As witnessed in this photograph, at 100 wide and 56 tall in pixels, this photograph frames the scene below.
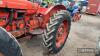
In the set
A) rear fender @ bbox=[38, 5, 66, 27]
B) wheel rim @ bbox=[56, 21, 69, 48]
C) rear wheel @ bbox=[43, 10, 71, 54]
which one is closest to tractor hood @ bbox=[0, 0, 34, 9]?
rear fender @ bbox=[38, 5, 66, 27]

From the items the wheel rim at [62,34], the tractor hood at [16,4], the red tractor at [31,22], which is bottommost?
the wheel rim at [62,34]

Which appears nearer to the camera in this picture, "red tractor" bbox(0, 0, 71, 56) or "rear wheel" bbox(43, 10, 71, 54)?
"red tractor" bbox(0, 0, 71, 56)

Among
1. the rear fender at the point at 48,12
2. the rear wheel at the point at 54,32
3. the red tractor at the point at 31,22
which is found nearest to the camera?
the red tractor at the point at 31,22

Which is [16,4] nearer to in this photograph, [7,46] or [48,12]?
[48,12]

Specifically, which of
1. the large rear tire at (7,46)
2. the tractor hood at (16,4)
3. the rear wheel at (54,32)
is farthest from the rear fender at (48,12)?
the large rear tire at (7,46)

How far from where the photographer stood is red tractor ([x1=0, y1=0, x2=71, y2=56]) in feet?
13.0

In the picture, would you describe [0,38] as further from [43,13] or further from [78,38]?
[78,38]

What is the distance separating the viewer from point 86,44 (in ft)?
19.6

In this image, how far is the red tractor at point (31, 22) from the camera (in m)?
3.95

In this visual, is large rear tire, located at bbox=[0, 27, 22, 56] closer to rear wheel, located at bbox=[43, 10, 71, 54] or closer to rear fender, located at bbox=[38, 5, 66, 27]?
rear wheel, located at bbox=[43, 10, 71, 54]

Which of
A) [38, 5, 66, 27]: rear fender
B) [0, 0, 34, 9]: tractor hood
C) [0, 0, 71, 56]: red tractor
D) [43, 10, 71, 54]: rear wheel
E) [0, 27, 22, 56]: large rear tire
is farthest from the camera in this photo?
[38, 5, 66, 27]: rear fender

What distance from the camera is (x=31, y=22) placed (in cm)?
495

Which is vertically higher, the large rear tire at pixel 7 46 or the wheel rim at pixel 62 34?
the large rear tire at pixel 7 46

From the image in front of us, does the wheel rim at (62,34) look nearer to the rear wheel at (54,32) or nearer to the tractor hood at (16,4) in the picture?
the rear wheel at (54,32)
